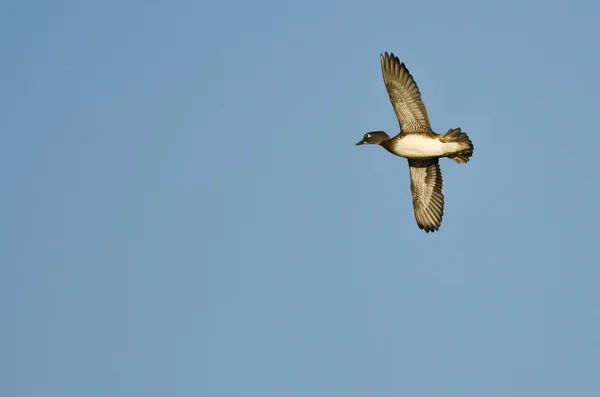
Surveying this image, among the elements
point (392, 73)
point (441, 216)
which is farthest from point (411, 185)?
point (392, 73)

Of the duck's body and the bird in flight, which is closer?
the bird in flight

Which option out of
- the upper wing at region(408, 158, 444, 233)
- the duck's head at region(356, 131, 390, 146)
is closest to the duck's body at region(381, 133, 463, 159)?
the duck's head at region(356, 131, 390, 146)

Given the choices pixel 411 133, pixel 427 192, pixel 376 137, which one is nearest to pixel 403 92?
pixel 411 133

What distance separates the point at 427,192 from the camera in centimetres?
3600

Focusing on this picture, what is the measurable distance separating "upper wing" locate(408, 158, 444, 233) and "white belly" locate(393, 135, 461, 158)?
5.40ft

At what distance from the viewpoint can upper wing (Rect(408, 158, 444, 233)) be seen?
35562mm

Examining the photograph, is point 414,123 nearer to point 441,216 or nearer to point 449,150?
point 449,150

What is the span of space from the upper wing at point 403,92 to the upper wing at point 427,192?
2.45 m

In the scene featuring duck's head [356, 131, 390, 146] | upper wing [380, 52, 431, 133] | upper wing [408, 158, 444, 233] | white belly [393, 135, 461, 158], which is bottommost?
upper wing [408, 158, 444, 233]

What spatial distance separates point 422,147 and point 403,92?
1911 millimetres

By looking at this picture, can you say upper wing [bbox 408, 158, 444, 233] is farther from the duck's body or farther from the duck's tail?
the duck's tail

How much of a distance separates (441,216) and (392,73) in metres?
5.84

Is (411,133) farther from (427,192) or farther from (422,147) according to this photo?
(427,192)

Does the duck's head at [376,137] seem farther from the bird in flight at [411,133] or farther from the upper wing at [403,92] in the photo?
the upper wing at [403,92]
